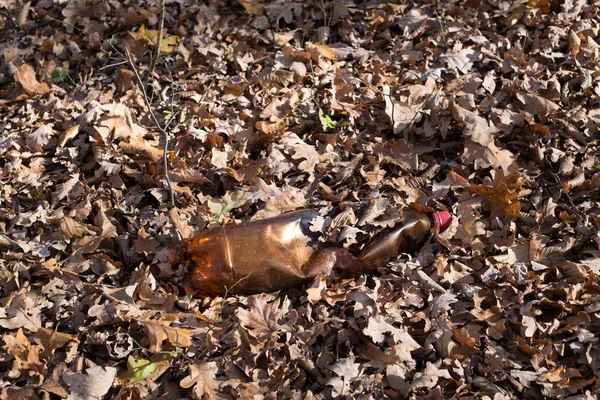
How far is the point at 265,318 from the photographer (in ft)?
11.1

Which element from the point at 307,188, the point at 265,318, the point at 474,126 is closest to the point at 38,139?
the point at 307,188

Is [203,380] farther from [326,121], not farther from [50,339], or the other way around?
[326,121]

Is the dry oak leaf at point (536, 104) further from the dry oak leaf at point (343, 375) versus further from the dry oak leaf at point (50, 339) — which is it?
the dry oak leaf at point (50, 339)

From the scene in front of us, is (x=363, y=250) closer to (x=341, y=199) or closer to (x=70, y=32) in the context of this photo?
(x=341, y=199)

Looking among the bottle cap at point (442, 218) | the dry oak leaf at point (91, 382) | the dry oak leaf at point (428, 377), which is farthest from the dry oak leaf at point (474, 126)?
the dry oak leaf at point (91, 382)

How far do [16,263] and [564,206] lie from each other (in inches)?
124

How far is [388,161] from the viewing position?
420 cm

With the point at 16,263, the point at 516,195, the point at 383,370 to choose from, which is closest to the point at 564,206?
the point at 516,195

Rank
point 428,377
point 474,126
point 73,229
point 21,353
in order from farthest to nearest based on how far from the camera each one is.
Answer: point 474,126
point 73,229
point 21,353
point 428,377

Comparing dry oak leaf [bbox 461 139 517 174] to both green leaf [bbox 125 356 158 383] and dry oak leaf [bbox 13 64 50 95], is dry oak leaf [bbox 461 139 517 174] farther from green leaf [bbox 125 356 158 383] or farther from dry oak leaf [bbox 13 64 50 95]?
dry oak leaf [bbox 13 64 50 95]

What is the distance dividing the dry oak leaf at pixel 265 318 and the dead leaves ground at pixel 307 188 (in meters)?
0.01

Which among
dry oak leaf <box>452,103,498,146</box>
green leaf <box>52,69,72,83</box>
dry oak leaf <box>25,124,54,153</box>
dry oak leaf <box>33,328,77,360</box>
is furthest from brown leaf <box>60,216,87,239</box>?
dry oak leaf <box>452,103,498,146</box>

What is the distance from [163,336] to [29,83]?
248 cm

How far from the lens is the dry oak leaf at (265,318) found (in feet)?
11.0
